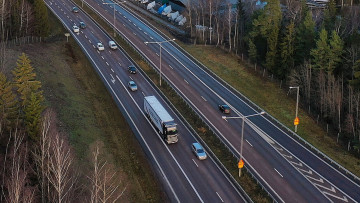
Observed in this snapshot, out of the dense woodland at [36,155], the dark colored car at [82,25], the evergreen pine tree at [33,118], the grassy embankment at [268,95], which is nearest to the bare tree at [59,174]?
the dense woodland at [36,155]

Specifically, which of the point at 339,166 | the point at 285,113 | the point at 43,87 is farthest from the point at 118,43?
the point at 339,166

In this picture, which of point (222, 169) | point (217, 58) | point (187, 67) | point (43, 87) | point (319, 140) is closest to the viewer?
point (222, 169)

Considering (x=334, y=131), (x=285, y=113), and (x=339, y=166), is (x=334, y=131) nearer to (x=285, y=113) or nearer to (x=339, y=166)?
(x=285, y=113)

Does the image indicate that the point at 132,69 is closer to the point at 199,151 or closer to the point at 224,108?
the point at 224,108

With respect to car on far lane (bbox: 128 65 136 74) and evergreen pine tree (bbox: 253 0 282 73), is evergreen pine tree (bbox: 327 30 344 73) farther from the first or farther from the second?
car on far lane (bbox: 128 65 136 74)

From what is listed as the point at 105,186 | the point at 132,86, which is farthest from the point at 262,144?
the point at 132,86
